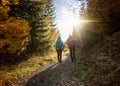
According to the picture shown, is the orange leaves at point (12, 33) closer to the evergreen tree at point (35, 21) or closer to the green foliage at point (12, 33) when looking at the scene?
the green foliage at point (12, 33)

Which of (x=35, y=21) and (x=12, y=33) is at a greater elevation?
(x=35, y=21)

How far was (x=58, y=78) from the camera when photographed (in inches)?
448

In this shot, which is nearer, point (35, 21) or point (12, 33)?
point (12, 33)

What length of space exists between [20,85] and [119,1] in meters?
11.9

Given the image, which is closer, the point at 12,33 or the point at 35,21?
the point at 12,33

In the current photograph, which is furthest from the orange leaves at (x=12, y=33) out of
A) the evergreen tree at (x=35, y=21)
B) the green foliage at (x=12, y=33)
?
the evergreen tree at (x=35, y=21)

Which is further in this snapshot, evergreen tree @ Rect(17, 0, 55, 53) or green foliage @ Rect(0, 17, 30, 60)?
evergreen tree @ Rect(17, 0, 55, 53)

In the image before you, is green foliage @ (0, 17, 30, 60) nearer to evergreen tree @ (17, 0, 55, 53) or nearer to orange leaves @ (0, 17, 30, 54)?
orange leaves @ (0, 17, 30, 54)

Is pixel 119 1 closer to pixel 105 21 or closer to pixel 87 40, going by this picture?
pixel 105 21

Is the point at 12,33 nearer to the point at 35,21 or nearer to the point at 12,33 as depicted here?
the point at 12,33

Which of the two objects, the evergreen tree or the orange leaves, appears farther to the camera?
the evergreen tree

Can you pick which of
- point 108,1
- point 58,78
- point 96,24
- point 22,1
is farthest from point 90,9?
point 58,78

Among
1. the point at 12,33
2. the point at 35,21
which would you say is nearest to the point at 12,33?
the point at 12,33

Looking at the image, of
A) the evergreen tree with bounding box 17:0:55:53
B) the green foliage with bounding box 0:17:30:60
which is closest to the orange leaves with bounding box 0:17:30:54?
the green foliage with bounding box 0:17:30:60
